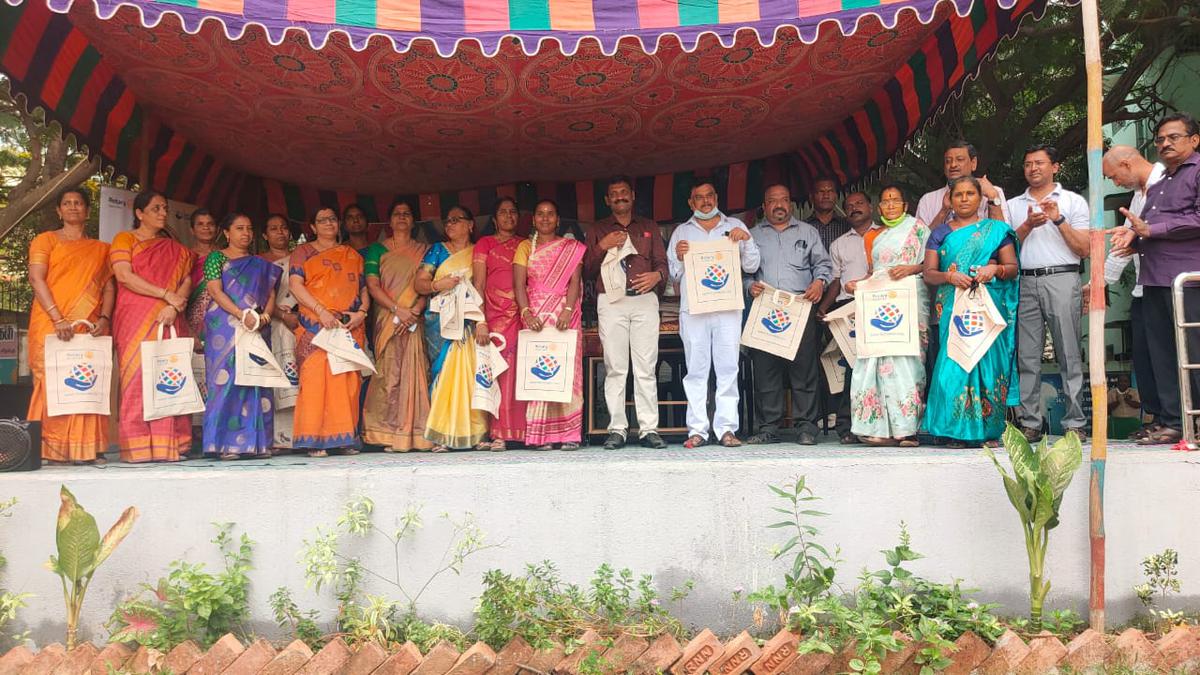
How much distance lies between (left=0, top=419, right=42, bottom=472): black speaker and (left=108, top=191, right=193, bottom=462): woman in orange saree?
1.98ft

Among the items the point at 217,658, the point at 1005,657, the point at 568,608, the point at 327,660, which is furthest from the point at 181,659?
the point at 1005,657

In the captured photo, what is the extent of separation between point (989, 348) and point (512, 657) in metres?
2.89

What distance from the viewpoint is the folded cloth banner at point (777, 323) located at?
18.0 feet

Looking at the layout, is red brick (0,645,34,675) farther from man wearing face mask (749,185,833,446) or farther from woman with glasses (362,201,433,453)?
man wearing face mask (749,185,833,446)

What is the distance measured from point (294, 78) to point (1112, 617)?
16.6ft

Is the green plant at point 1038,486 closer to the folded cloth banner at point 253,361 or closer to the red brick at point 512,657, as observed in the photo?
the red brick at point 512,657

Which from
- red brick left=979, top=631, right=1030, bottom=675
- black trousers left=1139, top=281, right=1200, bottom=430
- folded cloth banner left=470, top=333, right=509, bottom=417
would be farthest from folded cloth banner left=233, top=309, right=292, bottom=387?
black trousers left=1139, top=281, right=1200, bottom=430

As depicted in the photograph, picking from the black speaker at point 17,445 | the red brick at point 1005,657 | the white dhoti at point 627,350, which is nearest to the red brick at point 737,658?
the red brick at point 1005,657

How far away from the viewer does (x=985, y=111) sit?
957 cm

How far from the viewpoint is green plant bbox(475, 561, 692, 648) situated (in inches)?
152

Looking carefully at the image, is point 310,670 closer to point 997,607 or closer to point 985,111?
point 997,607

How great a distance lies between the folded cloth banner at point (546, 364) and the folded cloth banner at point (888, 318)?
1.70 metres

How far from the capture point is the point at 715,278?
545 cm

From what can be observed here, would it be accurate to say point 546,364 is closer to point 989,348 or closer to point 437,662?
point 437,662
